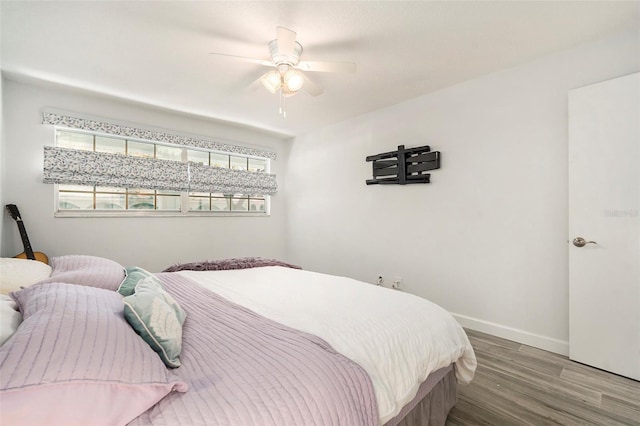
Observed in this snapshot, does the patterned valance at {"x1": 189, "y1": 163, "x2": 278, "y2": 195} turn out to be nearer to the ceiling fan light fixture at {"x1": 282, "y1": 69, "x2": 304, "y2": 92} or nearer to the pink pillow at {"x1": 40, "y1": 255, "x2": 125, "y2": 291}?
the pink pillow at {"x1": 40, "y1": 255, "x2": 125, "y2": 291}

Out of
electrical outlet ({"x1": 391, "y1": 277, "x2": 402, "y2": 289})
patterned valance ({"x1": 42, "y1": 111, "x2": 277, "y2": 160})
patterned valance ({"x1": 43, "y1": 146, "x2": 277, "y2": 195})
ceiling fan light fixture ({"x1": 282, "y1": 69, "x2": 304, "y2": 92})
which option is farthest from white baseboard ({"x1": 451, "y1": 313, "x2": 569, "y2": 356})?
patterned valance ({"x1": 42, "y1": 111, "x2": 277, "y2": 160})

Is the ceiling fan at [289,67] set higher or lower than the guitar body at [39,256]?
higher

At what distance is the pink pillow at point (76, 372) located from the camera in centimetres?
59

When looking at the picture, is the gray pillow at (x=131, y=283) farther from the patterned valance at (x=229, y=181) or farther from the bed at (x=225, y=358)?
the patterned valance at (x=229, y=181)

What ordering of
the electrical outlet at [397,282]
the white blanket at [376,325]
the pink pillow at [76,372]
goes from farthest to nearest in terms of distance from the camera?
the electrical outlet at [397,282] → the white blanket at [376,325] → the pink pillow at [76,372]

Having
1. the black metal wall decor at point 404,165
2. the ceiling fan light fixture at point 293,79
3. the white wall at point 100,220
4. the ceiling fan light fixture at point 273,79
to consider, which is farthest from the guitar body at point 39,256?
the black metal wall decor at point 404,165

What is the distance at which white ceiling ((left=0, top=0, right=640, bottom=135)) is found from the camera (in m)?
1.90

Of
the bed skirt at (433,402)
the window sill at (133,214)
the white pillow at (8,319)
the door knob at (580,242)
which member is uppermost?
the window sill at (133,214)

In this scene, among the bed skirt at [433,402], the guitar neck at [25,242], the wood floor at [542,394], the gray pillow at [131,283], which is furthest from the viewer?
the guitar neck at [25,242]

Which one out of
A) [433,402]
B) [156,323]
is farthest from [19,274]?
[433,402]

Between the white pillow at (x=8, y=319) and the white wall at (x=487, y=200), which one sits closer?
the white pillow at (x=8, y=319)

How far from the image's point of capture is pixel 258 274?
2426 mm

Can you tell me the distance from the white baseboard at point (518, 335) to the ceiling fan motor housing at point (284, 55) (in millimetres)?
2834

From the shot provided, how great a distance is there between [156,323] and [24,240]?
2.80m
